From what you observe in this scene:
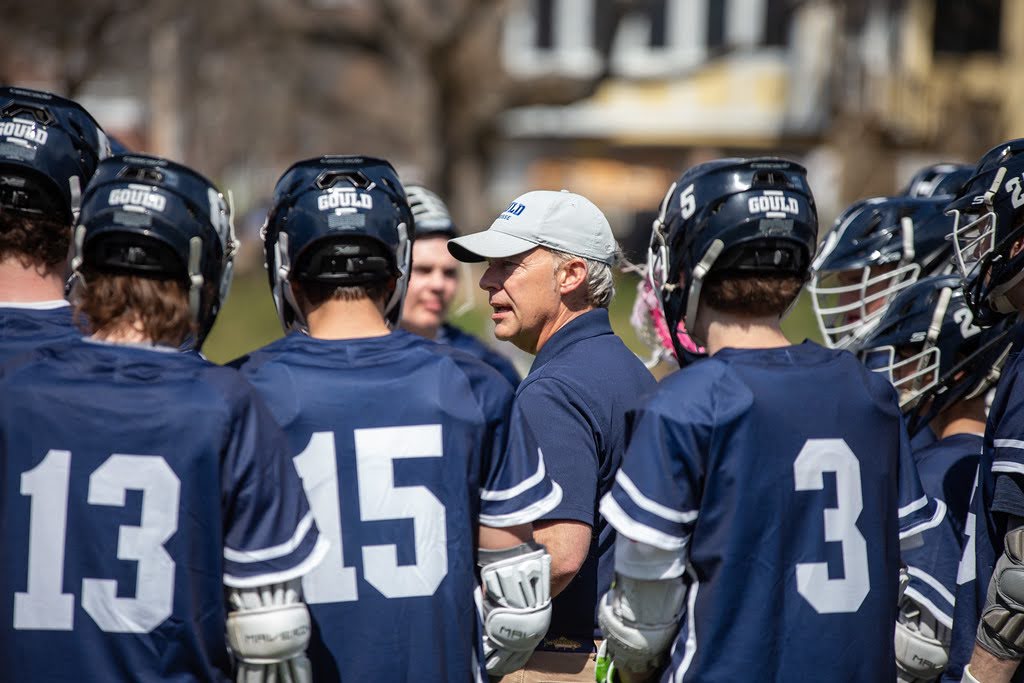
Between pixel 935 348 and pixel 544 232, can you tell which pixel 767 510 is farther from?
pixel 544 232

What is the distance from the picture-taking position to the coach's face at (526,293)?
425cm

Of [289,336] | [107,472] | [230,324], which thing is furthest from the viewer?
[230,324]

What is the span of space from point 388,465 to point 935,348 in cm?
204

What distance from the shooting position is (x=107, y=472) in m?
2.81

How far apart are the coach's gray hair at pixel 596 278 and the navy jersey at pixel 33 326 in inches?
63.6

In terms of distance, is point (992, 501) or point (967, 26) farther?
point (967, 26)

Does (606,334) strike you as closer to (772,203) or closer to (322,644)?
(772,203)

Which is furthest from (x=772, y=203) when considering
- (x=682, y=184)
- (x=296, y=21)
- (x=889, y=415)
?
(x=296, y=21)

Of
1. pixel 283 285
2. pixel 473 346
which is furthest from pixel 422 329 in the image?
pixel 283 285

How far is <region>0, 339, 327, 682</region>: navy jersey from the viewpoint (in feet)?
9.24

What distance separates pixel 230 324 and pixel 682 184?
599 inches

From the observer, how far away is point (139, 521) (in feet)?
9.26

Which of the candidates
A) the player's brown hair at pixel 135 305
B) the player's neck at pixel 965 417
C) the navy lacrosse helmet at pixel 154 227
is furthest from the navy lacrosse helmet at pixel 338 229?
the player's neck at pixel 965 417

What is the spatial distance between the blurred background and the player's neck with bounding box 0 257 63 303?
16.6 m
